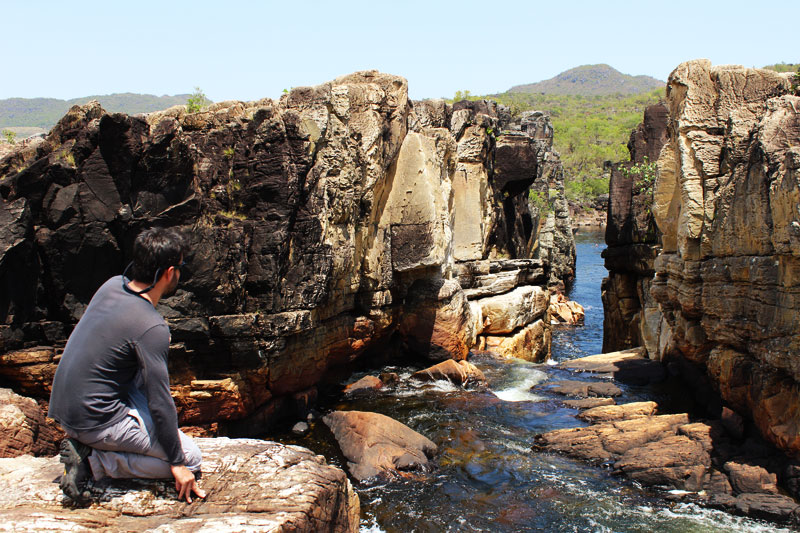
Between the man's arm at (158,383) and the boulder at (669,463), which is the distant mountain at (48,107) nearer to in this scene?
the boulder at (669,463)

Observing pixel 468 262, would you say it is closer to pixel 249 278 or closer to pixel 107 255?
pixel 249 278

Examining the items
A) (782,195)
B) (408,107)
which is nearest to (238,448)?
(782,195)

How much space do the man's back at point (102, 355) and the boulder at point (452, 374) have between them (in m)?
11.2

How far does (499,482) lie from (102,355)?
22.9 feet

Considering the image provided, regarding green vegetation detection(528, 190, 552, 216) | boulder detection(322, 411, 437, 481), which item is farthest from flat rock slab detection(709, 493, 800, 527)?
green vegetation detection(528, 190, 552, 216)

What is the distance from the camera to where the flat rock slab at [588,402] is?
1269 centimetres

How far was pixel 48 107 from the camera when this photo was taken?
4304 inches

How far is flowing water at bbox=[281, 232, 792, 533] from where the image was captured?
7984 mm

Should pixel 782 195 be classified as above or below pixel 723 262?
above

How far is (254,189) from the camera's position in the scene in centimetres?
1116

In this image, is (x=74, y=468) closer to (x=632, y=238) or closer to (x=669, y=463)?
(x=669, y=463)

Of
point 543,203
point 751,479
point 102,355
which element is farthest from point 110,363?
point 543,203

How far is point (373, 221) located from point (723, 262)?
7.60 metres

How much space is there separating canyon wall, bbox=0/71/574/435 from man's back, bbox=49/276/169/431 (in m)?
6.15
